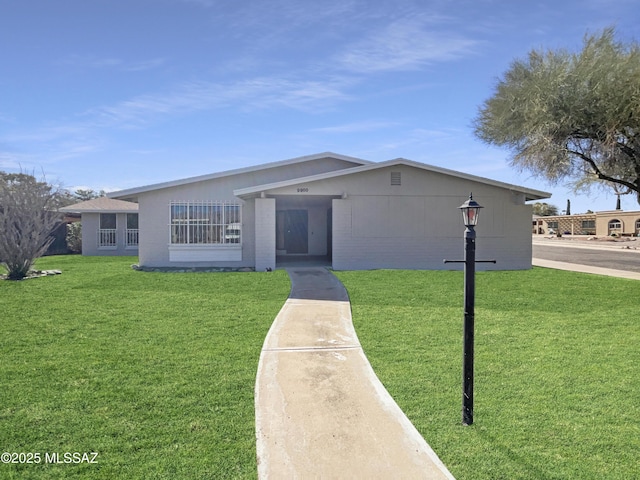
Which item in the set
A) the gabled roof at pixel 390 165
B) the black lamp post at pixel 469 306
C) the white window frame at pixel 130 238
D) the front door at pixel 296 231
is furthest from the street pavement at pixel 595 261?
the white window frame at pixel 130 238

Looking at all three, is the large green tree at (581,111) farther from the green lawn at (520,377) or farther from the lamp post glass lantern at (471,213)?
the lamp post glass lantern at (471,213)

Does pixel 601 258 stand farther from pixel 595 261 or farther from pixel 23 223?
pixel 23 223

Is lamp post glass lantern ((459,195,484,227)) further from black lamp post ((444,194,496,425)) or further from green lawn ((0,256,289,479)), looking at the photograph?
green lawn ((0,256,289,479))

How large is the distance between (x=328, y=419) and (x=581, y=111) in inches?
499

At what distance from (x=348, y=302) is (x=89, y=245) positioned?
58.9 feet

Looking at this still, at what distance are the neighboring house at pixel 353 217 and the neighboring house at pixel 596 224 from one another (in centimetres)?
3924

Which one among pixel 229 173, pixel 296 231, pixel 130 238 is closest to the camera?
pixel 229 173

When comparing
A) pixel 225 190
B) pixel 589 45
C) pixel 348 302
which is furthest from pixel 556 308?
pixel 225 190

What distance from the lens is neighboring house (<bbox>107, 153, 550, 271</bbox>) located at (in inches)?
554

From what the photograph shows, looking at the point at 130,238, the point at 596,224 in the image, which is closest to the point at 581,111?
the point at 130,238

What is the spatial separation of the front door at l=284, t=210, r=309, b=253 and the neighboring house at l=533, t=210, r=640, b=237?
4169cm

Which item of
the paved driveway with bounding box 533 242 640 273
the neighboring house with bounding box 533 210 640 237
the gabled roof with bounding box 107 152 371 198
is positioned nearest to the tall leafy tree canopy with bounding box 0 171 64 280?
the gabled roof with bounding box 107 152 371 198

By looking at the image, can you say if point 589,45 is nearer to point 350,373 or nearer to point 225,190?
point 225,190

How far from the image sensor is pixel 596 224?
51375 mm
